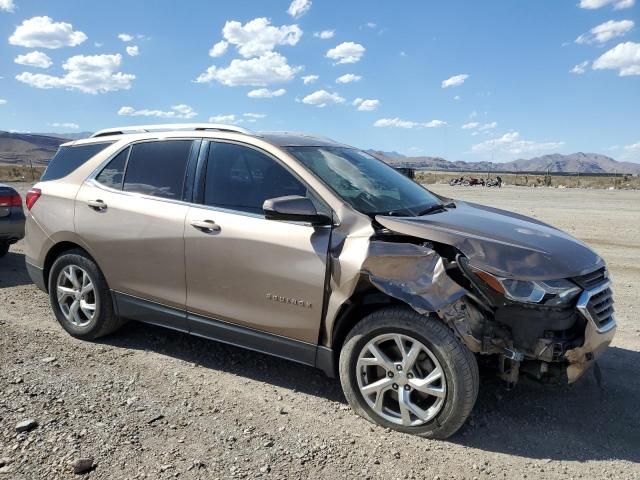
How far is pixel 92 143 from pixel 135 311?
5.51 ft

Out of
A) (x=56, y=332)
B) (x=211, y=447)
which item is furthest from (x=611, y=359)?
(x=56, y=332)

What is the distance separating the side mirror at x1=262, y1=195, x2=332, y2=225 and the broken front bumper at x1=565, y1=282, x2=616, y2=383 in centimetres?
165

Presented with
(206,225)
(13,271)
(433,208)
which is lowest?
(13,271)

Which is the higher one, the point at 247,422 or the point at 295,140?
the point at 295,140

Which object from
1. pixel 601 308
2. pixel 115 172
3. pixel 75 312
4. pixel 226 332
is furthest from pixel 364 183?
pixel 75 312

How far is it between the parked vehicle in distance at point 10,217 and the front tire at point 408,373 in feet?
20.0

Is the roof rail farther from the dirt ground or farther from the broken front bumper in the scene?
the broken front bumper

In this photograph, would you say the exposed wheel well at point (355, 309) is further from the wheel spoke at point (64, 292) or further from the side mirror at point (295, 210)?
the wheel spoke at point (64, 292)

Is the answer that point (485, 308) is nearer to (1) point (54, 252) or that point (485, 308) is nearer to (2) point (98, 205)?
(2) point (98, 205)

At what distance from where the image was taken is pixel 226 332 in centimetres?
392

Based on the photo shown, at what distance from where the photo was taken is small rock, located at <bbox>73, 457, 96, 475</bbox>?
2.86 meters

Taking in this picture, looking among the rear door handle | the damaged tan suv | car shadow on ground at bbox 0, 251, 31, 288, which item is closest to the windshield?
the damaged tan suv

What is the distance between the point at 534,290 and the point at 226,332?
2.15m

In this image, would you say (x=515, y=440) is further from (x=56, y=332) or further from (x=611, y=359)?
(x=56, y=332)
